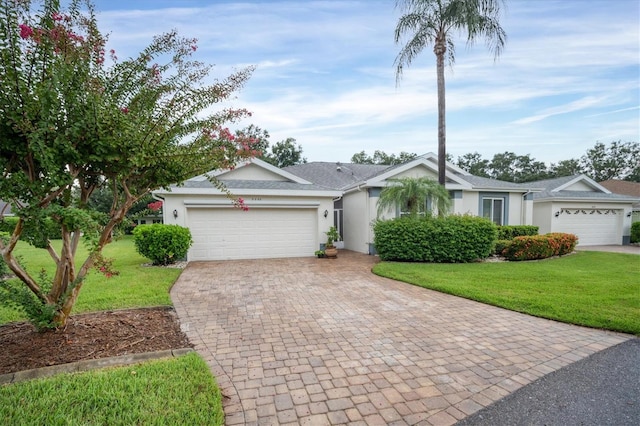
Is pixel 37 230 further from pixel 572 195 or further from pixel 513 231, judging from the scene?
pixel 572 195

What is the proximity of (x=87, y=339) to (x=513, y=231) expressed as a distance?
15599 mm

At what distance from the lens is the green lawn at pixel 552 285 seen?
4.96 meters

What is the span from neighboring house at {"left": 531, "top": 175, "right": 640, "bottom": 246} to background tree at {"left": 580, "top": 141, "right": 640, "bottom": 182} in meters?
30.5

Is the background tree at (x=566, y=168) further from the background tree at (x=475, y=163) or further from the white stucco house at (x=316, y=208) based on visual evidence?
the white stucco house at (x=316, y=208)

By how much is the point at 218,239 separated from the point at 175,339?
24.9ft

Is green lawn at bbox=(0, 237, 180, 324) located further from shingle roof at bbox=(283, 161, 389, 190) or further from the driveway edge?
shingle roof at bbox=(283, 161, 389, 190)

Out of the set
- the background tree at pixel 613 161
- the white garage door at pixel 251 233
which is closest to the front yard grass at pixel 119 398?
the white garage door at pixel 251 233

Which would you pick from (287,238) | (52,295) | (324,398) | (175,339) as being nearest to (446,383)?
(324,398)

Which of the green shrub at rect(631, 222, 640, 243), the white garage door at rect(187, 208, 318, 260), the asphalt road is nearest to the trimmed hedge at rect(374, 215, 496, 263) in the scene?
the white garage door at rect(187, 208, 318, 260)

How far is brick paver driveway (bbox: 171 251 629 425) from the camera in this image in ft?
8.82

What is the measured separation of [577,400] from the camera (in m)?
2.76

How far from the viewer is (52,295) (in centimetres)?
383

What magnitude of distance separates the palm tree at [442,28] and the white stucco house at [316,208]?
11.8 feet

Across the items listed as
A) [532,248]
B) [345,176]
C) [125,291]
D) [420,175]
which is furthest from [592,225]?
[125,291]
